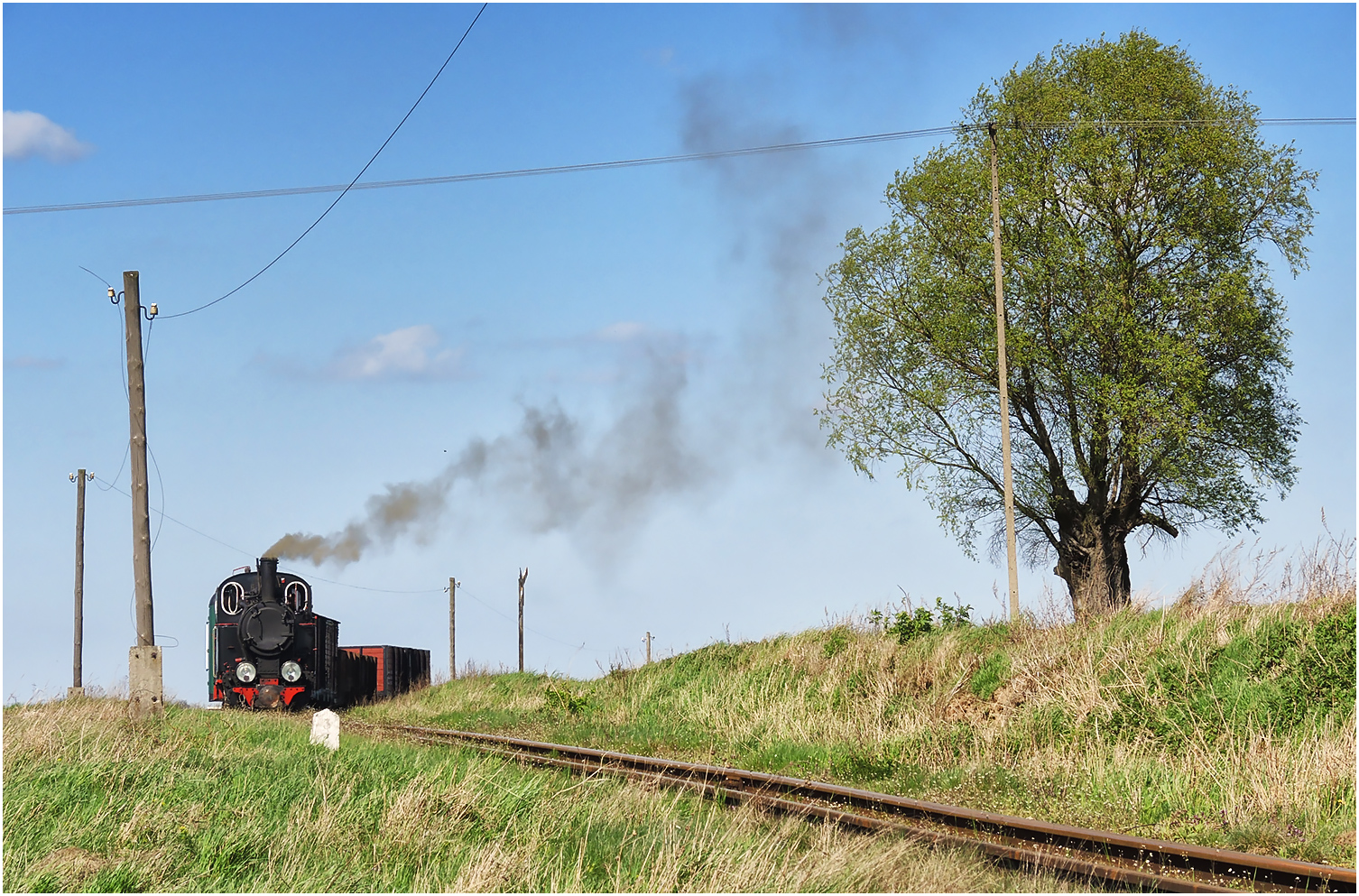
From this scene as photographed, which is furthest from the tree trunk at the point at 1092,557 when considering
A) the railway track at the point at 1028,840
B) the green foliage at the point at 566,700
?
the railway track at the point at 1028,840

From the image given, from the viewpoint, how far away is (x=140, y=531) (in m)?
19.6

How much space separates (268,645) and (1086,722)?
19617 millimetres

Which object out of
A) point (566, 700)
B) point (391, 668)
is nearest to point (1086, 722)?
point (566, 700)

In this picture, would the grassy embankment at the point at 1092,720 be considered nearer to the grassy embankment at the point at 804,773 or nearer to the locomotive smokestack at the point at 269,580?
the grassy embankment at the point at 804,773

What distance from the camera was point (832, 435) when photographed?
2802 cm

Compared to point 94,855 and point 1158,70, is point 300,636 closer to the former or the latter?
point 94,855

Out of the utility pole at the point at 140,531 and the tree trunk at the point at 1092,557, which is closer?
the utility pole at the point at 140,531

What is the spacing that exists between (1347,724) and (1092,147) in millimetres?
17696

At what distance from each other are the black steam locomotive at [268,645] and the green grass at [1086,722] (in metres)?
8.29

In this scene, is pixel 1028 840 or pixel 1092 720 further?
pixel 1092 720

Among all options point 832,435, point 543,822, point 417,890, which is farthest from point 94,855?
point 832,435

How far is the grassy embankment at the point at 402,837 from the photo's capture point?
7852 mm

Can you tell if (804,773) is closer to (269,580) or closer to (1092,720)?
(1092,720)

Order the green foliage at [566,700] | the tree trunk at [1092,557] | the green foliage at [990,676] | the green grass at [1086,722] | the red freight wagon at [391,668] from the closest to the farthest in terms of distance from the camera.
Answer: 1. the green grass at [1086,722]
2. the green foliage at [990,676]
3. the green foliage at [566,700]
4. the tree trunk at [1092,557]
5. the red freight wagon at [391,668]
